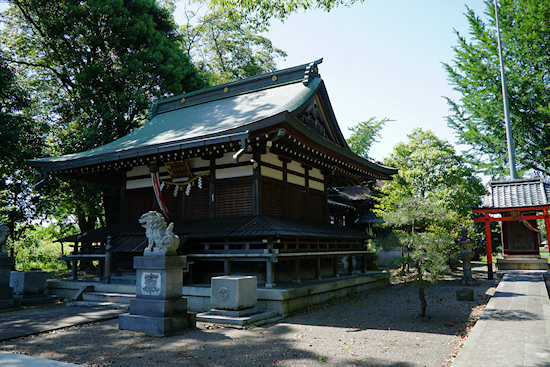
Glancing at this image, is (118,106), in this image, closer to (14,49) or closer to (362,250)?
(14,49)

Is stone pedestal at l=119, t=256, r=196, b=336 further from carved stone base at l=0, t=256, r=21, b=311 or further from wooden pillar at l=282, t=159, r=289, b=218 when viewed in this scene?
wooden pillar at l=282, t=159, r=289, b=218

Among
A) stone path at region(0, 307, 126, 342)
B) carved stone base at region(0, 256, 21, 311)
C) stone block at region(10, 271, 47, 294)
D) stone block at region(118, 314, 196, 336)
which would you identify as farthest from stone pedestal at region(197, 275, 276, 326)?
stone block at region(10, 271, 47, 294)

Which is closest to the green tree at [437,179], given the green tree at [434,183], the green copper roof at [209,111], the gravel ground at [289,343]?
the green tree at [434,183]

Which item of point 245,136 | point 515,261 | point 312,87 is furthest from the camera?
point 515,261

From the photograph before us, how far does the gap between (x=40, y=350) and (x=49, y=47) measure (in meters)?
18.0

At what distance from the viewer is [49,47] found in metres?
19.1

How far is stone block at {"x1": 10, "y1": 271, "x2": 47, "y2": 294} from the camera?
1162cm

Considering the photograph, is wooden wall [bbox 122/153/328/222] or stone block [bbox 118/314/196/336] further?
wooden wall [bbox 122/153/328/222]

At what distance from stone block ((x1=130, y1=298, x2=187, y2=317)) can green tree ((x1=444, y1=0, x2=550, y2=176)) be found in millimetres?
22785

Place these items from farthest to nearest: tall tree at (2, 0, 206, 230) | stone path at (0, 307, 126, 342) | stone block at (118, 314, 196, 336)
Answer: tall tree at (2, 0, 206, 230) < stone path at (0, 307, 126, 342) < stone block at (118, 314, 196, 336)

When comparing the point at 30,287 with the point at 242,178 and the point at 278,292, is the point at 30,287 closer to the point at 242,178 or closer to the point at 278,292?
the point at 242,178

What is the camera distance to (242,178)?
1179 centimetres

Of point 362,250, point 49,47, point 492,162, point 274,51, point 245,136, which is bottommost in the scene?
point 362,250

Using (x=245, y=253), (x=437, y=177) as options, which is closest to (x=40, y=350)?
(x=245, y=253)
